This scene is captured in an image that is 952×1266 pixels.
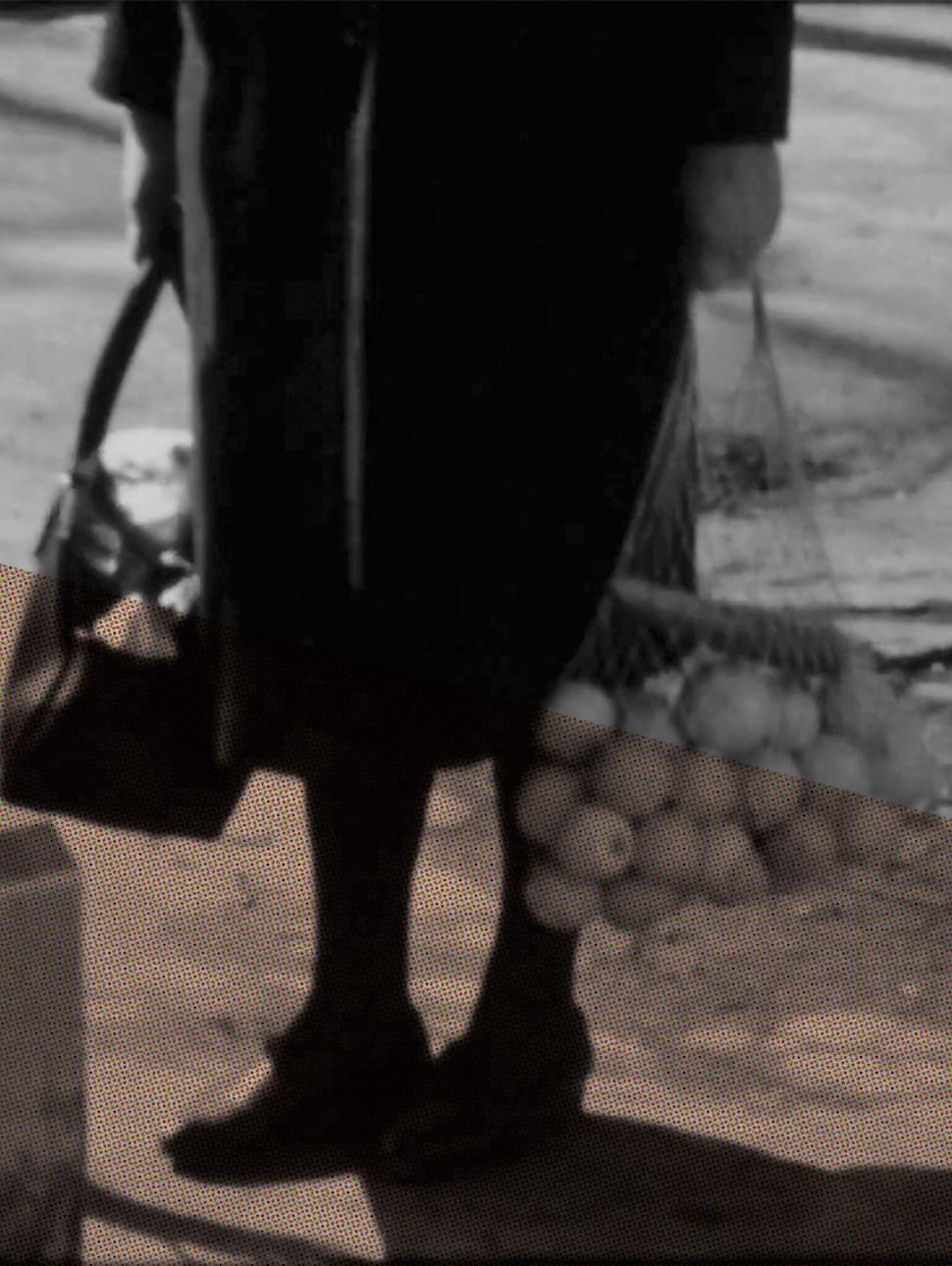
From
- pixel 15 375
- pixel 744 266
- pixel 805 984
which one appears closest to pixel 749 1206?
pixel 805 984

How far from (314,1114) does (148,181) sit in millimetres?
1000

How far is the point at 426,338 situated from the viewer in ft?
5.98

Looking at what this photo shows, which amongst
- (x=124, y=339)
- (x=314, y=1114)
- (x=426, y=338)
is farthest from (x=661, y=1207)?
(x=124, y=339)

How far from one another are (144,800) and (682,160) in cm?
81

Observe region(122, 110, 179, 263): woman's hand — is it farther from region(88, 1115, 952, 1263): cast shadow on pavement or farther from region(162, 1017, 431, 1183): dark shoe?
region(88, 1115, 952, 1263): cast shadow on pavement

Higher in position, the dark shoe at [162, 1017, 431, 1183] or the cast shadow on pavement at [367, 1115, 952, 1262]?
the dark shoe at [162, 1017, 431, 1183]

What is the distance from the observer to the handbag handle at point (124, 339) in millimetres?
1877

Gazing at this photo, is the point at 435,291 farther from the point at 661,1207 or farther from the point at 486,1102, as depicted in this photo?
the point at 661,1207

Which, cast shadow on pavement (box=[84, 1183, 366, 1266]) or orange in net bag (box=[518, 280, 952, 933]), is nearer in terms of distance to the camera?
orange in net bag (box=[518, 280, 952, 933])

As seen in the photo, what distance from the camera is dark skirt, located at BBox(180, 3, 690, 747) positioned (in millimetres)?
1749

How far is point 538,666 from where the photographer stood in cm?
194

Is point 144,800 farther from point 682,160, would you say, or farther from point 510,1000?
point 682,160

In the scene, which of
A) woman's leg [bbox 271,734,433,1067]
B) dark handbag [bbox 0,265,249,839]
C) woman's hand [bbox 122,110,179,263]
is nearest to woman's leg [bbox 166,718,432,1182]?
woman's leg [bbox 271,734,433,1067]

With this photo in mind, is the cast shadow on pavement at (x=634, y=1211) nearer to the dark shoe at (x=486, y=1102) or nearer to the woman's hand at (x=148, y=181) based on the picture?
the dark shoe at (x=486, y=1102)
